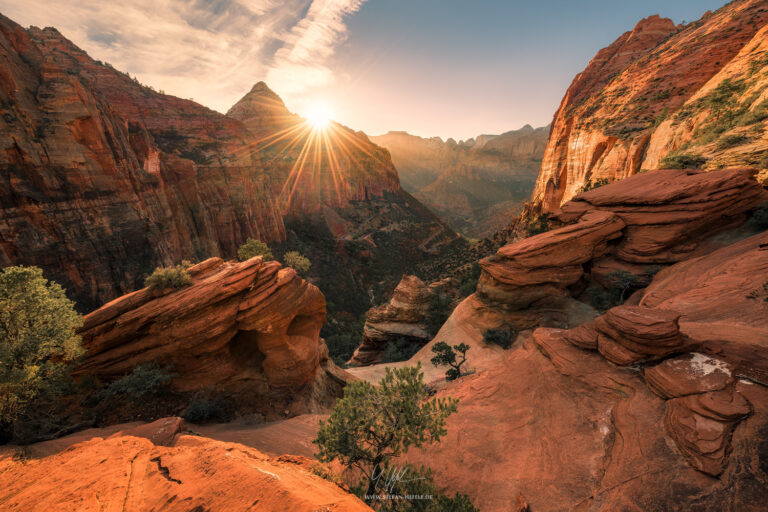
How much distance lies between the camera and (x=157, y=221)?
33.2m

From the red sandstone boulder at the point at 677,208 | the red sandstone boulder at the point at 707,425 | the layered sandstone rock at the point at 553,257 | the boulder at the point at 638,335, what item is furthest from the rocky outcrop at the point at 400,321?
the red sandstone boulder at the point at 707,425

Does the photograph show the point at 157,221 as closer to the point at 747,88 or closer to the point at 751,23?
the point at 747,88

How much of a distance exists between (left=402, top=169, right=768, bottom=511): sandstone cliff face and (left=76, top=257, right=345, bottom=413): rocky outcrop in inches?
347

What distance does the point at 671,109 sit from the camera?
30.9 metres

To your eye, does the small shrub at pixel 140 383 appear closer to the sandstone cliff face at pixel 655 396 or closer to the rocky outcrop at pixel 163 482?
the rocky outcrop at pixel 163 482

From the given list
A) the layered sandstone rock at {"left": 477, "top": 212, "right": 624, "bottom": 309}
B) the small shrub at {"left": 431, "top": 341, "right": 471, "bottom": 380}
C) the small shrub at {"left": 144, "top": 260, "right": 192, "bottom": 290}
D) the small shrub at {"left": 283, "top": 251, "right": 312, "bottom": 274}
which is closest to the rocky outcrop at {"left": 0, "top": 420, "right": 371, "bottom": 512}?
the small shrub at {"left": 144, "top": 260, "right": 192, "bottom": 290}

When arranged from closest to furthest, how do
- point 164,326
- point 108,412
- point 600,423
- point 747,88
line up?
point 600,423 < point 108,412 < point 164,326 < point 747,88

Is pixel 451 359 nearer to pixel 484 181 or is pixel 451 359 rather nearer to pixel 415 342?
pixel 415 342

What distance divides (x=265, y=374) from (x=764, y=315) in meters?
21.6

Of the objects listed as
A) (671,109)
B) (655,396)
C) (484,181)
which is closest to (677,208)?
(655,396)

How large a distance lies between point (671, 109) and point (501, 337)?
1430 inches

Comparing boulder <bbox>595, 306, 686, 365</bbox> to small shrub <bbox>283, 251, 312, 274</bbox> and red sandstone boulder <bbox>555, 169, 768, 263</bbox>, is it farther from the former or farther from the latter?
small shrub <bbox>283, 251, 312, 274</bbox>

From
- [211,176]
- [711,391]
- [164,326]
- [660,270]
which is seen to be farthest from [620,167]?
[211,176]

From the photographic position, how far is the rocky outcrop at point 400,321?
28.9m
